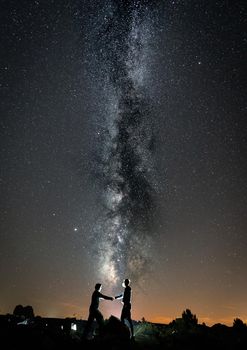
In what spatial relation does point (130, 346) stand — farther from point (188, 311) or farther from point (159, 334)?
point (188, 311)

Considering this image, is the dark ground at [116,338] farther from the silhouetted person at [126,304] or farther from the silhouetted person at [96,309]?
the silhouetted person at [126,304]

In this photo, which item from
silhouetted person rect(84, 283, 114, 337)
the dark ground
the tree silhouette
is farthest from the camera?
the tree silhouette

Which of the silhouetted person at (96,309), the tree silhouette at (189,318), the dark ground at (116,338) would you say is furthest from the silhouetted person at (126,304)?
the tree silhouette at (189,318)

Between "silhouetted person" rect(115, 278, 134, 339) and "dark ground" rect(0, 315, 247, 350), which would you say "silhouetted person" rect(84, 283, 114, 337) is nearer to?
"dark ground" rect(0, 315, 247, 350)

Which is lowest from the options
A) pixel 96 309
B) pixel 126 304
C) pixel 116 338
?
pixel 116 338

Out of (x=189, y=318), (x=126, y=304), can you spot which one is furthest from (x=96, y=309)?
(x=189, y=318)

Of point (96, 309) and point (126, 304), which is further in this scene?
point (126, 304)

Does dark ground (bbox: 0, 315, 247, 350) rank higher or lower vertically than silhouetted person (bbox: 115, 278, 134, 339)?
lower

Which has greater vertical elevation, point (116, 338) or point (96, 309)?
point (96, 309)

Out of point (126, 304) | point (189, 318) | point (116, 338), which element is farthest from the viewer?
point (189, 318)

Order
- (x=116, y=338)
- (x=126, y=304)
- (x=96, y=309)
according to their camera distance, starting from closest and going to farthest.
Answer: (x=116, y=338), (x=96, y=309), (x=126, y=304)

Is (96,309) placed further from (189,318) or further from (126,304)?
(189,318)

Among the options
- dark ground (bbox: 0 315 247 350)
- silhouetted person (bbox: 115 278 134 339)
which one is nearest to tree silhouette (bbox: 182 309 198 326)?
dark ground (bbox: 0 315 247 350)

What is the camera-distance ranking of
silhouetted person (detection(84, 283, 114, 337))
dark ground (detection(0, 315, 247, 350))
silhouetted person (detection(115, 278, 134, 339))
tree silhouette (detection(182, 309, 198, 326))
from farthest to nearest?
tree silhouette (detection(182, 309, 198, 326)), silhouetted person (detection(115, 278, 134, 339)), silhouetted person (detection(84, 283, 114, 337)), dark ground (detection(0, 315, 247, 350))
